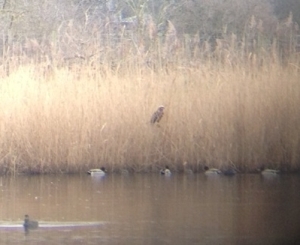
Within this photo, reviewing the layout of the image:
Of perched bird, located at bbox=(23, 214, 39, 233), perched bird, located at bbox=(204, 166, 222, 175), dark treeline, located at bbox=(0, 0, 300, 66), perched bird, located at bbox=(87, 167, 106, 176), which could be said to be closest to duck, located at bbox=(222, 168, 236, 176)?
perched bird, located at bbox=(204, 166, 222, 175)

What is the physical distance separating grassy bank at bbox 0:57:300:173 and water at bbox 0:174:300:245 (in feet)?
1.99

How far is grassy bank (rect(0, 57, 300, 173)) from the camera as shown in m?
8.85

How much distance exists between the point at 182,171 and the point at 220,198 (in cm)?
194

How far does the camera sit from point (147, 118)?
9.16 meters

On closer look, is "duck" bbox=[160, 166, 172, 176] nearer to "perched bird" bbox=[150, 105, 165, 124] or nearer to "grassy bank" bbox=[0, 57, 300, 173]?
"grassy bank" bbox=[0, 57, 300, 173]

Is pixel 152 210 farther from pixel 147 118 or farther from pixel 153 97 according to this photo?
pixel 153 97

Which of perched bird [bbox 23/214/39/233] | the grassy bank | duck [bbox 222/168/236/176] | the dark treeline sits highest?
the dark treeline

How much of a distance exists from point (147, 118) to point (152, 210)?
2.90 m

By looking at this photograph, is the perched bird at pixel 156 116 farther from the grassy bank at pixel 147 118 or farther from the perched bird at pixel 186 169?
the perched bird at pixel 186 169

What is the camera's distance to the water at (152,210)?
5.49 meters

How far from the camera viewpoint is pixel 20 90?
30.0ft

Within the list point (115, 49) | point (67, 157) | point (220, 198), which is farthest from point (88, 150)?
point (220, 198)

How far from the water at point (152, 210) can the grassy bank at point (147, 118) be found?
0.61 meters

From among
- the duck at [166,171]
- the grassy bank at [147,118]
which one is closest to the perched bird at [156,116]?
the grassy bank at [147,118]
